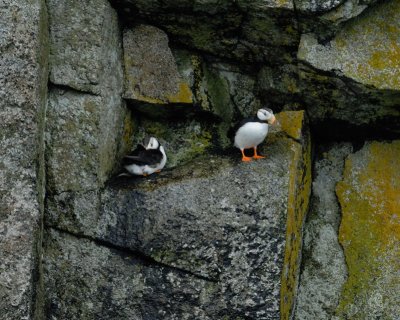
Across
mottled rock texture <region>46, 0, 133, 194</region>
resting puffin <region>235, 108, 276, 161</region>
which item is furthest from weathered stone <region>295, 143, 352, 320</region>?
mottled rock texture <region>46, 0, 133, 194</region>

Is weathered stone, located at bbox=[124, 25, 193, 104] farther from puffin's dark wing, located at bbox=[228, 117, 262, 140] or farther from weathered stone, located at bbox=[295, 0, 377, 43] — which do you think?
weathered stone, located at bbox=[295, 0, 377, 43]

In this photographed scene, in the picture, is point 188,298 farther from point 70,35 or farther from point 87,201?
point 70,35

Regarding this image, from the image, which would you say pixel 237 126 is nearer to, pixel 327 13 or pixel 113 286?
pixel 327 13

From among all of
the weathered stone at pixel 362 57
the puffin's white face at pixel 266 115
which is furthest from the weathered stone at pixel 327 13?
the puffin's white face at pixel 266 115

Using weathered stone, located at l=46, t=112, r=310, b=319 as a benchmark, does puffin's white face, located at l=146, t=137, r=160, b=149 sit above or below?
above

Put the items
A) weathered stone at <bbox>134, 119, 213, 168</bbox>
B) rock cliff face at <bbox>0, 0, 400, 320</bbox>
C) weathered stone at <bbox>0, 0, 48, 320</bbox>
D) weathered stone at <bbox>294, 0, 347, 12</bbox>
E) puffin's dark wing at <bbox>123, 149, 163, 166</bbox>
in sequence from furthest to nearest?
weathered stone at <bbox>134, 119, 213, 168</bbox>
puffin's dark wing at <bbox>123, 149, 163, 166</bbox>
weathered stone at <bbox>294, 0, 347, 12</bbox>
rock cliff face at <bbox>0, 0, 400, 320</bbox>
weathered stone at <bbox>0, 0, 48, 320</bbox>

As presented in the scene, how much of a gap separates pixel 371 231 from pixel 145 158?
2.35 m

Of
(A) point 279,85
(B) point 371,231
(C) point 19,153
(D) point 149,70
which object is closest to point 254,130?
(A) point 279,85

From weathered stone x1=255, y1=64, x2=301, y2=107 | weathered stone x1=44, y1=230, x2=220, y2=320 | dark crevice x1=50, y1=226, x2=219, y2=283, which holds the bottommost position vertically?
weathered stone x1=44, y1=230, x2=220, y2=320

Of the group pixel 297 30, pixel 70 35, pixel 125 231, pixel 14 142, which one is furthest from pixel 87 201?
pixel 297 30

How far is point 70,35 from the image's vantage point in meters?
7.80

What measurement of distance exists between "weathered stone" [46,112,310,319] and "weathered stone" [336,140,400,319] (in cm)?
85

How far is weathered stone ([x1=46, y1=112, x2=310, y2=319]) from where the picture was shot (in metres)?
7.74

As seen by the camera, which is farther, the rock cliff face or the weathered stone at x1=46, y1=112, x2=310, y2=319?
the weathered stone at x1=46, y1=112, x2=310, y2=319
